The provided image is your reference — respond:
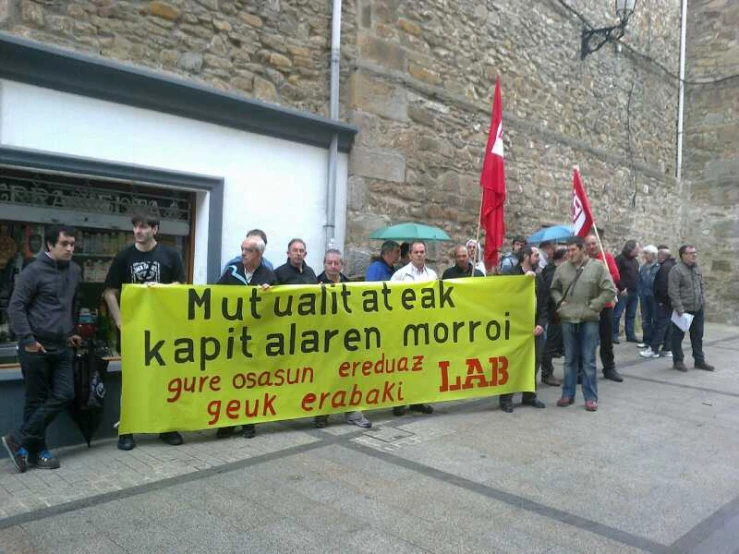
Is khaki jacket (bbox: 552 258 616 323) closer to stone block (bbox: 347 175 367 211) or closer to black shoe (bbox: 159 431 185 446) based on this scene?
stone block (bbox: 347 175 367 211)

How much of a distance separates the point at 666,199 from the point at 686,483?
13.1 meters

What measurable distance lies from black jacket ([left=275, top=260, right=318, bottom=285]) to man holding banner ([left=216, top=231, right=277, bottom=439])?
280mm

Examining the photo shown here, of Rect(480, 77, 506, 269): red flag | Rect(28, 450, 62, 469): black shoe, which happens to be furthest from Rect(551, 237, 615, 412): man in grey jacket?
Rect(28, 450, 62, 469): black shoe

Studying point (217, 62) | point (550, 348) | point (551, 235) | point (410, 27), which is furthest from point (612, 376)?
point (217, 62)

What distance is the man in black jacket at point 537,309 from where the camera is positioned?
6.50 metres

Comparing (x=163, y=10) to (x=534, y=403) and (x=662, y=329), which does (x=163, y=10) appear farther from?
(x=662, y=329)

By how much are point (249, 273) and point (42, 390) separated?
1792mm

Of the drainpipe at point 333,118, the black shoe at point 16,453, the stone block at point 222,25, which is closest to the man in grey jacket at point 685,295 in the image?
the drainpipe at point 333,118

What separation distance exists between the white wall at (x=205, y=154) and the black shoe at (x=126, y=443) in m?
2.07

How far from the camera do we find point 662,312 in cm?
983

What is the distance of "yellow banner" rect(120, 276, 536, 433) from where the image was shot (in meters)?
4.93

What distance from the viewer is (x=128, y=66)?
5.79 meters

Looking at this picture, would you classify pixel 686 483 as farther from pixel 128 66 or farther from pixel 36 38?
pixel 36 38

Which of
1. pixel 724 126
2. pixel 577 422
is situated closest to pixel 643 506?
pixel 577 422
